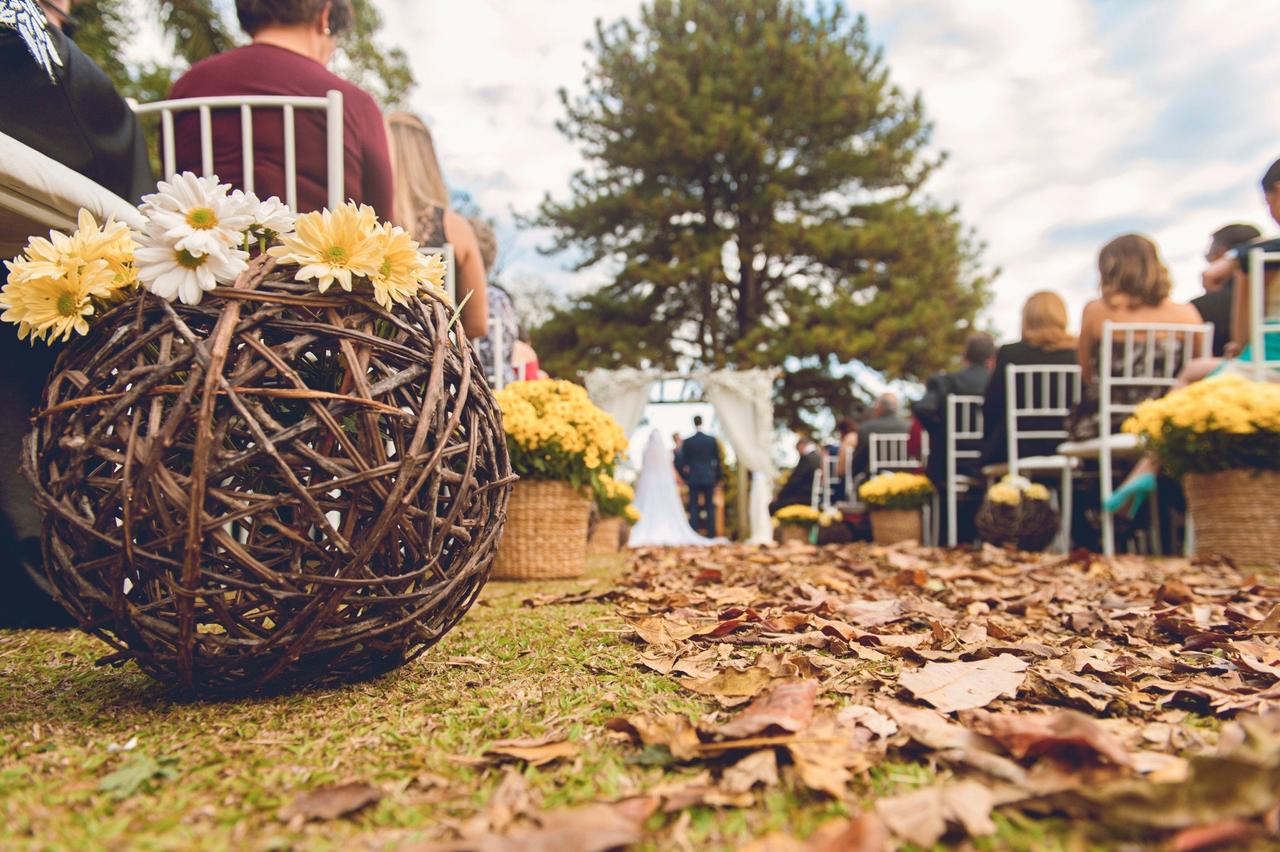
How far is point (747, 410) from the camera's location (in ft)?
49.7

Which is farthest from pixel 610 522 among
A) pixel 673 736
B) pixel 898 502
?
pixel 673 736

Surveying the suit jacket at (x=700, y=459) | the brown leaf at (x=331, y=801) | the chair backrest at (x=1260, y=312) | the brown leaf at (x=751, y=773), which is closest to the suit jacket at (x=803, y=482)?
the suit jacket at (x=700, y=459)

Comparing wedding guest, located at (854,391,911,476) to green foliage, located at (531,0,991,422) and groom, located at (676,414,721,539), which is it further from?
green foliage, located at (531,0,991,422)

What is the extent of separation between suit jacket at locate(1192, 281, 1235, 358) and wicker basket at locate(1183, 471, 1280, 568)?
216 cm

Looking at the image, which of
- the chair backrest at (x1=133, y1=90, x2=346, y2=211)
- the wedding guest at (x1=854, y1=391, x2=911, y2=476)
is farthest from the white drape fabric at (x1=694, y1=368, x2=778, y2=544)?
the chair backrest at (x1=133, y1=90, x2=346, y2=211)

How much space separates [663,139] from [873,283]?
5.32 meters

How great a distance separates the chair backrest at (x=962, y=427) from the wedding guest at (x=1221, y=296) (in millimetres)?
1542

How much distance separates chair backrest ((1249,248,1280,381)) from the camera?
368 cm

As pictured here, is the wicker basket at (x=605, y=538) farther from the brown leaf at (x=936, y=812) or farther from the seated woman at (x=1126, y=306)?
the brown leaf at (x=936, y=812)

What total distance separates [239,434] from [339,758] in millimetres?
513

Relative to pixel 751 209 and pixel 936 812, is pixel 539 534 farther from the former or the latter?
pixel 751 209

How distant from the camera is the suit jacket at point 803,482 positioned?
35.3 feet

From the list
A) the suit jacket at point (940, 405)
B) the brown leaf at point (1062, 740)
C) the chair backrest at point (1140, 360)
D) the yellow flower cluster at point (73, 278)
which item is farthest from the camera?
the suit jacket at point (940, 405)

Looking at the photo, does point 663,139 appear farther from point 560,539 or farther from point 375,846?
point 375,846
